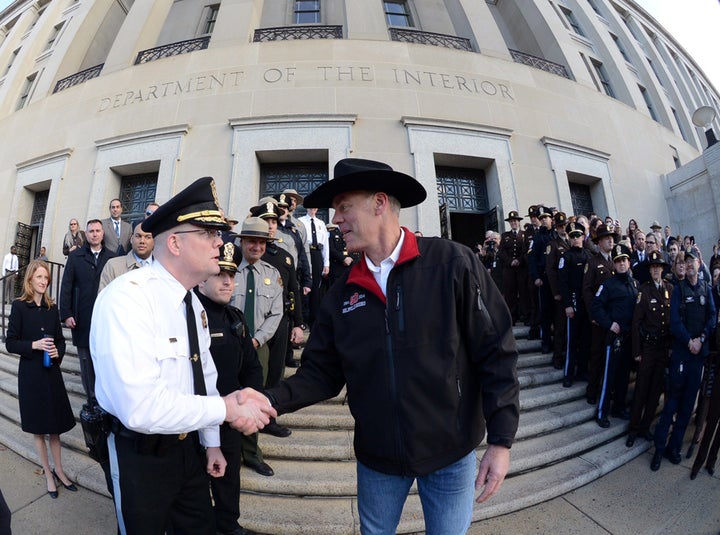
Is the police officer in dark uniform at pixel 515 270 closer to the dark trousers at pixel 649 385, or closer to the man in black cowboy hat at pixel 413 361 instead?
the dark trousers at pixel 649 385

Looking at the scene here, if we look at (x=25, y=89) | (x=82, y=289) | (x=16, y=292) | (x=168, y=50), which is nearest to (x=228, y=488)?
(x=82, y=289)

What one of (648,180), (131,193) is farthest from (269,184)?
(648,180)

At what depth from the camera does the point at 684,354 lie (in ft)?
13.9

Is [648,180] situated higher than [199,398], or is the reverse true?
[648,180]

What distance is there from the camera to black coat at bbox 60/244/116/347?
470 cm

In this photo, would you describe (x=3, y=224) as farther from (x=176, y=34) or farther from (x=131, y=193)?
(x=176, y=34)

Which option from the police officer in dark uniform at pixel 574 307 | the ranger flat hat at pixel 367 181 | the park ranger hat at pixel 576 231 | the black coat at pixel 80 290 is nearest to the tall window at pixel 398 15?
the park ranger hat at pixel 576 231

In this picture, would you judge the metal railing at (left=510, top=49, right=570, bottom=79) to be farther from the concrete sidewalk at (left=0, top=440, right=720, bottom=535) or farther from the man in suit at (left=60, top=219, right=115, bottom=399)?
the man in suit at (left=60, top=219, right=115, bottom=399)

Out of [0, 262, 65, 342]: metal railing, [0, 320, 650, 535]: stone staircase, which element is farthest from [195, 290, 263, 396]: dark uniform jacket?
[0, 262, 65, 342]: metal railing

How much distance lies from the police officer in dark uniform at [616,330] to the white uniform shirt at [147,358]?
5230 millimetres

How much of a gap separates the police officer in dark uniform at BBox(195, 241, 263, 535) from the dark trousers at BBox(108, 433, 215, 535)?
2.56 ft

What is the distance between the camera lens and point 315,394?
71.7 inches

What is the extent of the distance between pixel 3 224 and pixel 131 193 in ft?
18.8

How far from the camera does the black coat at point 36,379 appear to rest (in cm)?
353
